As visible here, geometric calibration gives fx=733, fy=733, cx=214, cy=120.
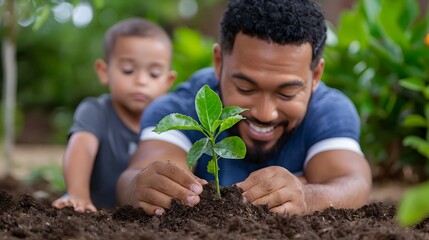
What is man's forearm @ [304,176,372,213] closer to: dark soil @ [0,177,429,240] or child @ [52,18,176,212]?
dark soil @ [0,177,429,240]

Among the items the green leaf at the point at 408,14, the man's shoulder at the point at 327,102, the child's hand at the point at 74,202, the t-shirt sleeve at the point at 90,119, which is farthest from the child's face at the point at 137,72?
the green leaf at the point at 408,14

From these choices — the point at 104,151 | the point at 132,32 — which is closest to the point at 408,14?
the point at 132,32

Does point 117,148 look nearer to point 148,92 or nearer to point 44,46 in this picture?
point 148,92

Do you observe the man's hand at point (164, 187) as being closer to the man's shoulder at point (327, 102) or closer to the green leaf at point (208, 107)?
the green leaf at point (208, 107)

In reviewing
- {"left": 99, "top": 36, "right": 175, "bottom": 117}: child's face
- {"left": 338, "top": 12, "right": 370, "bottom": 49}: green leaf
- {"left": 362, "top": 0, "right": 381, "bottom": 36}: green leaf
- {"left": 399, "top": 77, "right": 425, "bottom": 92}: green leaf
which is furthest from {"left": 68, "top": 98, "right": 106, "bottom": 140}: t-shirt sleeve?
{"left": 362, "top": 0, "right": 381, "bottom": 36}: green leaf

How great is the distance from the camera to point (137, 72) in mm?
3846

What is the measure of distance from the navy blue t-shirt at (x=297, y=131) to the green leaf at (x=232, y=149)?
737mm

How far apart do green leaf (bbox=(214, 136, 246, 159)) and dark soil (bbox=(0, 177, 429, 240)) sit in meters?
0.12

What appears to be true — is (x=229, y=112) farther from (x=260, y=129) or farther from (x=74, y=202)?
(x=74, y=202)

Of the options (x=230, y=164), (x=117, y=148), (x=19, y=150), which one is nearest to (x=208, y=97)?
(x=230, y=164)

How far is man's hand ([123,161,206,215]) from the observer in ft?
7.09

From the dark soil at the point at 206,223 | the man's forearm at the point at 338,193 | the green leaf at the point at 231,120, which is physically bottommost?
the man's forearm at the point at 338,193

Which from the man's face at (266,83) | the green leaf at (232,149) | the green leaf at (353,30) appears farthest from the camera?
the green leaf at (353,30)

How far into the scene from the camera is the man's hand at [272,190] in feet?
7.13
